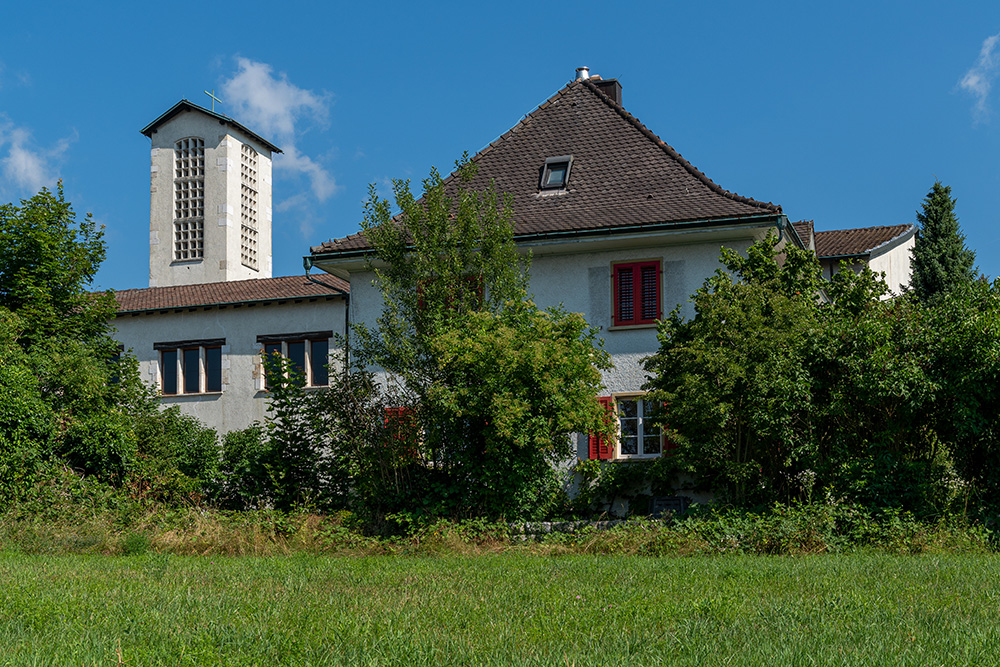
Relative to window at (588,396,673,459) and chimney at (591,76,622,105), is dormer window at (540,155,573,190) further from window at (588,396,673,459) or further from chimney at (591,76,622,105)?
window at (588,396,673,459)

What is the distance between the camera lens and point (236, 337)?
2772 cm

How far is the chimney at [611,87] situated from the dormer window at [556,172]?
3.45 meters

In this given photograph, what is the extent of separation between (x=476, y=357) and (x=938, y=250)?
2631 cm

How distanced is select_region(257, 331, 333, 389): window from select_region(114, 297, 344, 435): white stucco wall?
0.17 m

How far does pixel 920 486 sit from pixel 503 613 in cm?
917

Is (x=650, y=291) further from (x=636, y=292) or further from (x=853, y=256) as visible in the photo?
(x=853, y=256)

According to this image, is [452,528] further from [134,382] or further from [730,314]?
[134,382]

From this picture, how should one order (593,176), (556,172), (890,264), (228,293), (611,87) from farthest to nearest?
(890,264) → (228,293) → (611,87) → (556,172) → (593,176)

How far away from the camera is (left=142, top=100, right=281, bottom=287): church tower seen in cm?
4406

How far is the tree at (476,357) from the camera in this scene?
15992 mm

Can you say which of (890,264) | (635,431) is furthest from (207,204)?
(635,431)

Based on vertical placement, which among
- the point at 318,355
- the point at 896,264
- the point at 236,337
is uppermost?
the point at 896,264

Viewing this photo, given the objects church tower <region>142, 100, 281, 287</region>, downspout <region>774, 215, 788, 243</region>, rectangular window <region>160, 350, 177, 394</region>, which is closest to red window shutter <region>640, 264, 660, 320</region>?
downspout <region>774, 215, 788, 243</region>

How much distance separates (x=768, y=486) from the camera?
1599cm
